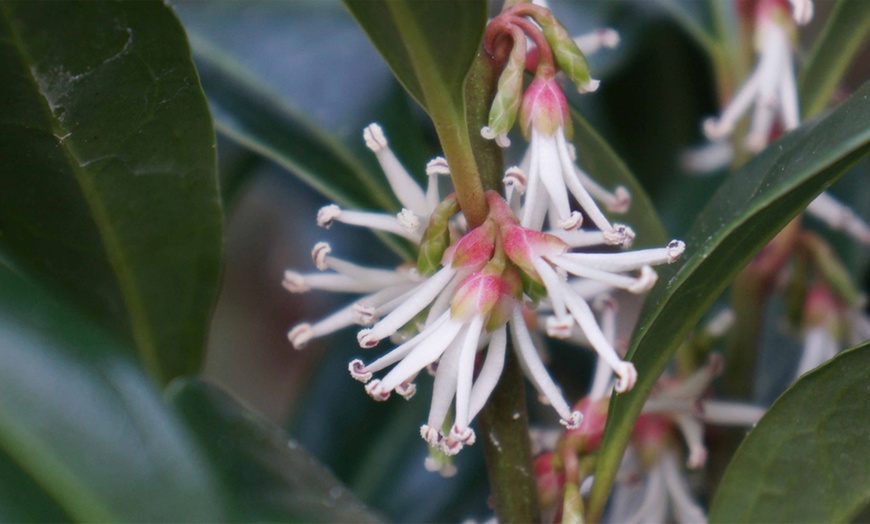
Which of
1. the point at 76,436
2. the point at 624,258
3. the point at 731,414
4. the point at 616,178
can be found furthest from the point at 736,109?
the point at 76,436

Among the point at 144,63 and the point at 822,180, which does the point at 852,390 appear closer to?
the point at 822,180

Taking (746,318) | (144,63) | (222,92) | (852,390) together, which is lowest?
(746,318)

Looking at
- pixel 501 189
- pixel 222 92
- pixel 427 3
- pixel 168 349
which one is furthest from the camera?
pixel 222 92

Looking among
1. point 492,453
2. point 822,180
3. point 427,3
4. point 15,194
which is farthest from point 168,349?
point 822,180

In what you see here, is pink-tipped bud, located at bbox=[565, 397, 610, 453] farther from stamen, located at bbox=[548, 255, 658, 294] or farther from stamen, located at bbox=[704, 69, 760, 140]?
stamen, located at bbox=[704, 69, 760, 140]

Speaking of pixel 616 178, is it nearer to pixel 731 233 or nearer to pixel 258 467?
pixel 731 233

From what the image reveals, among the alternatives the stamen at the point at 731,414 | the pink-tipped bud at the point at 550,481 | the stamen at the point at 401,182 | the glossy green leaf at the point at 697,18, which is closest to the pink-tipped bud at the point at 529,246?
the stamen at the point at 401,182
